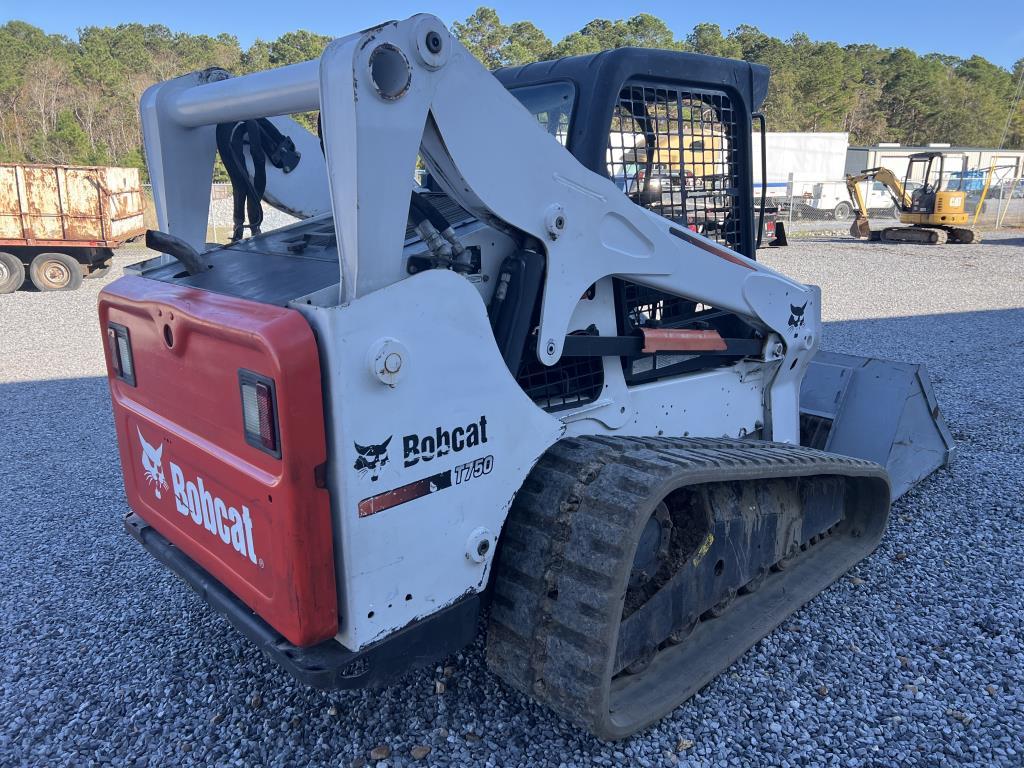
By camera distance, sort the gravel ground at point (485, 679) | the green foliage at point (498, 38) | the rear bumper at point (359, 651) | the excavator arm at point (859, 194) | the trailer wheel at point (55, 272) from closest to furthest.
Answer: the rear bumper at point (359, 651), the gravel ground at point (485, 679), the trailer wheel at point (55, 272), the excavator arm at point (859, 194), the green foliage at point (498, 38)

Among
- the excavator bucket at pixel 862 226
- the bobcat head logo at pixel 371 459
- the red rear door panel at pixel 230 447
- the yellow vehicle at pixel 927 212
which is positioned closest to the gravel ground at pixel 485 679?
the red rear door panel at pixel 230 447

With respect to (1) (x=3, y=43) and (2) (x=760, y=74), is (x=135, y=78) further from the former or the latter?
(2) (x=760, y=74)

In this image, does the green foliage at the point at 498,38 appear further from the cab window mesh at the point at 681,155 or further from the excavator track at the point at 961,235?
the cab window mesh at the point at 681,155

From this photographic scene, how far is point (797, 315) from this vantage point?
11.8 feet

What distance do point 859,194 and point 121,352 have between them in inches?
900

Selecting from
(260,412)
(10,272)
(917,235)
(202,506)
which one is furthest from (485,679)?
(917,235)

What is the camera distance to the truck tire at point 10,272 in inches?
526

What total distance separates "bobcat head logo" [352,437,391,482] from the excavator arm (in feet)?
68.1

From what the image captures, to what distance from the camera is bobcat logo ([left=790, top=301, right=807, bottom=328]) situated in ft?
11.7

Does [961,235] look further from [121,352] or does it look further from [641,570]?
[121,352]

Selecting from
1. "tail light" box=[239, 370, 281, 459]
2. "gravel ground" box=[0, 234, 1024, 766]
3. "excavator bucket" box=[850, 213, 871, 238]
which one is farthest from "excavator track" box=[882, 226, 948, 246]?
"tail light" box=[239, 370, 281, 459]

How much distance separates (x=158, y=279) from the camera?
2.77 metres

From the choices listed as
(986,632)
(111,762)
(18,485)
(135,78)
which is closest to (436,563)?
(111,762)

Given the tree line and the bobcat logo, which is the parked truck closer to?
the bobcat logo
